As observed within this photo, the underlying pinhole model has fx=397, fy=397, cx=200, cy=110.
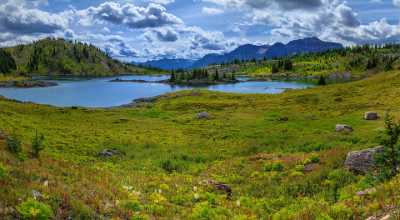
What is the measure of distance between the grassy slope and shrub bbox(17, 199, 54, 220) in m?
0.53

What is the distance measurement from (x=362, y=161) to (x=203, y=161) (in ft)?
56.1

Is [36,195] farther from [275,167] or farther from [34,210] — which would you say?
[275,167]

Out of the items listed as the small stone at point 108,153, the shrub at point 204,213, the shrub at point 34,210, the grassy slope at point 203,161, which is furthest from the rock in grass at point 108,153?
the shrub at point 34,210

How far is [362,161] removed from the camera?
25219mm

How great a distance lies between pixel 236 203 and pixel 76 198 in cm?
842

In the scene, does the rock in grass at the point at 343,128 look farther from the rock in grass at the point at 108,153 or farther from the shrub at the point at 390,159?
the shrub at the point at 390,159

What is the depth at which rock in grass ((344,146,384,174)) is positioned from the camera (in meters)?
24.6

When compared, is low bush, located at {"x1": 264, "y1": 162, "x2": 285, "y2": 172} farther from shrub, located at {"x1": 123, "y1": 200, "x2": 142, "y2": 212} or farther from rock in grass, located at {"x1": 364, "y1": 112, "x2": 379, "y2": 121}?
rock in grass, located at {"x1": 364, "y1": 112, "x2": 379, "y2": 121}

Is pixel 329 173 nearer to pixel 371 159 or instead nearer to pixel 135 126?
pixel 371 159

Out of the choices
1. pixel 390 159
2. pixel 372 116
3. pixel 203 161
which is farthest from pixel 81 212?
pixel 372 116

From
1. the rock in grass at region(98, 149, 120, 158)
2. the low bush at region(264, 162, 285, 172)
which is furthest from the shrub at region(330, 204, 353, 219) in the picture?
the rock in grass at region(98, 149, 120, 158)

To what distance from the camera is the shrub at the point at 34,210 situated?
11422 millimetres

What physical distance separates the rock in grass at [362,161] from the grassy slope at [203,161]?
2.66 ft

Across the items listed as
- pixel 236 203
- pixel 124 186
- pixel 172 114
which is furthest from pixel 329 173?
pixel 172 114
